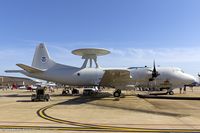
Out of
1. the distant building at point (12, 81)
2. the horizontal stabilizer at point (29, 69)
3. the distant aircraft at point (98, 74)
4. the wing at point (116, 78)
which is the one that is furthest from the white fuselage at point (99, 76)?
the distant building at point (12, 81)

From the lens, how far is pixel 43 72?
42875 millimetres

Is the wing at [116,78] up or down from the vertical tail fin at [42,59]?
down

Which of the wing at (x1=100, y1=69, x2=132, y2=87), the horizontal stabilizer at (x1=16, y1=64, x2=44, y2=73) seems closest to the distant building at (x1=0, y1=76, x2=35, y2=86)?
the horizontal stabilizer at (x1=16, y1=64, x2=44, y2=73)

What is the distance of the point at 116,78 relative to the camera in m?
37.3

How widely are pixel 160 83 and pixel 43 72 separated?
1982cm

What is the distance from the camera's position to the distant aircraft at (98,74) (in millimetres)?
37816

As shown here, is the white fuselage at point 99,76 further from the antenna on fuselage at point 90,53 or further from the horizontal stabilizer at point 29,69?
the antenna on fuselage at point 90,53

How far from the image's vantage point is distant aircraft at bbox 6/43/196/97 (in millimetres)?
37816

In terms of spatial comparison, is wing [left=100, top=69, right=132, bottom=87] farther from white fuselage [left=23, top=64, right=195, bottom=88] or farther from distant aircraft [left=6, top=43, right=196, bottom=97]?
white fuselage [left=23, top=64, right=195, bottom=88]

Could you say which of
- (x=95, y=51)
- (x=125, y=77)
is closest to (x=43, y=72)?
(x=95, y=51)

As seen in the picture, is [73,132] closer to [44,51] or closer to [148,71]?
[148,71]

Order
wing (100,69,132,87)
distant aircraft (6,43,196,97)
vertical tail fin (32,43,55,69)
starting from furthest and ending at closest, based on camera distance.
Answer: vertical tail fin (32,43,55,69) < distant aircraft (6,43,196,97) < wing (100,69,132,87)

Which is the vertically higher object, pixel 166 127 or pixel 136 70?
pixel 136 70

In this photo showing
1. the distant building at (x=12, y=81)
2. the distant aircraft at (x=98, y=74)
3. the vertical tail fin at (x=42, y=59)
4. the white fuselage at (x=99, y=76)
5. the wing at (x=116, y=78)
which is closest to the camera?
the wing at (x=116, y=78)
